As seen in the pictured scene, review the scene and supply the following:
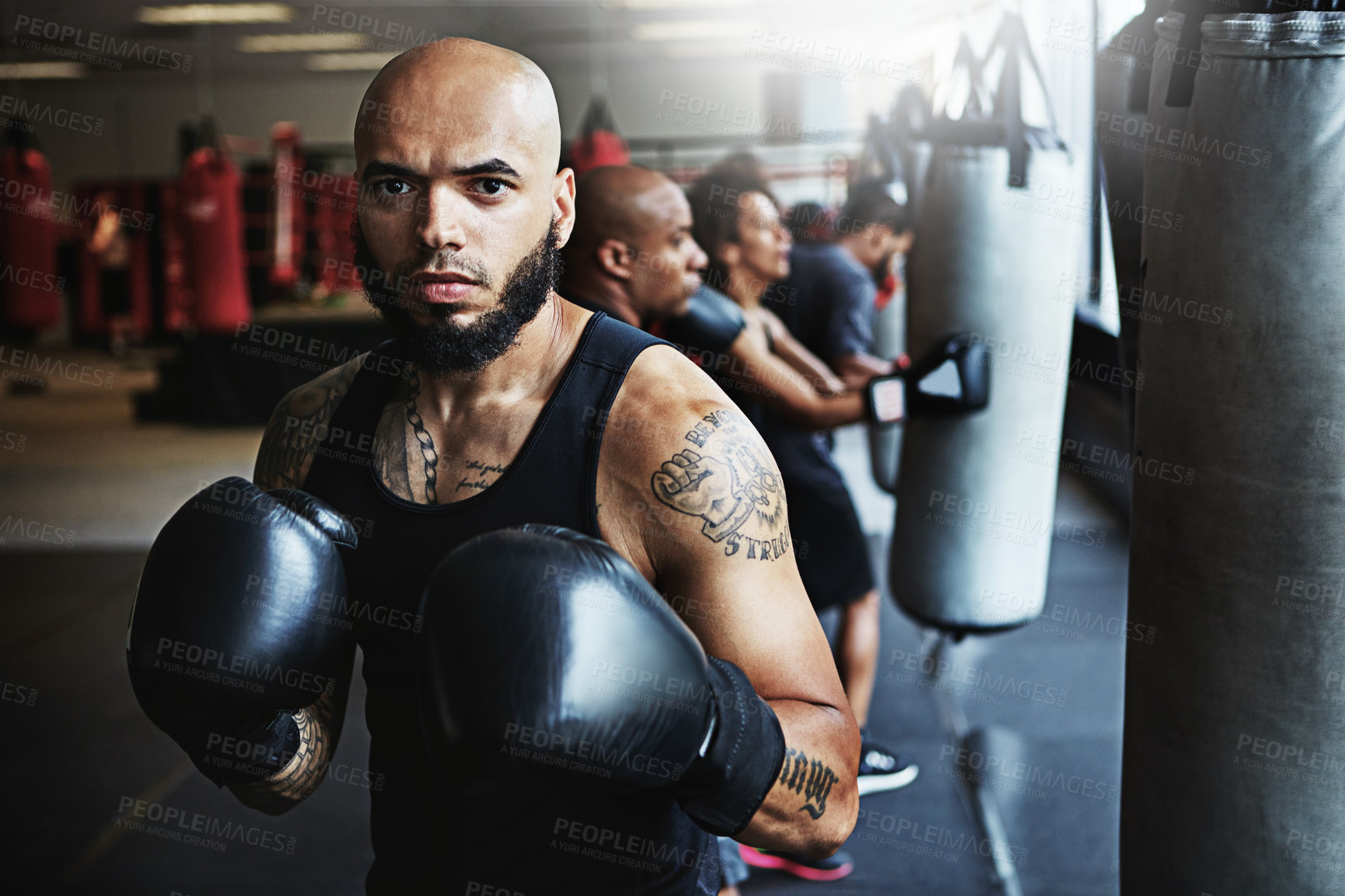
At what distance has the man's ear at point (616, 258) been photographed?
214cm

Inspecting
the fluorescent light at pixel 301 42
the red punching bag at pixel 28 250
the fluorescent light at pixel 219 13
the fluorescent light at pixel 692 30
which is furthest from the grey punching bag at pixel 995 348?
the fluorescent light at pixel 301 42

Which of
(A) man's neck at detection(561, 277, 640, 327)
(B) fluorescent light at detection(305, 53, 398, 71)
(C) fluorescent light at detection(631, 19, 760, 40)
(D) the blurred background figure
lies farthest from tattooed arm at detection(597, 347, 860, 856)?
(B) fluorescent light at detection(305, 53, 398, 71)

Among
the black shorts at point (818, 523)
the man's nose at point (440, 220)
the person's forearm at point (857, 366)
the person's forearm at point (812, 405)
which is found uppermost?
the man's nose at point (440, 220)

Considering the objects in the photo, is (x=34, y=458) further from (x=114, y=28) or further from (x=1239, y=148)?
(x=1239, y=148)

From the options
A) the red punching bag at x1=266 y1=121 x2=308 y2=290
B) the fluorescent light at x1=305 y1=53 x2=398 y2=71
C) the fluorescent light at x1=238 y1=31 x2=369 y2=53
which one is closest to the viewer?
the red punching bag at x1=266 y1=121 x2=308 y2=290

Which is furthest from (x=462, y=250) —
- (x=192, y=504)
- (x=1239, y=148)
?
(x=1239, y=148)

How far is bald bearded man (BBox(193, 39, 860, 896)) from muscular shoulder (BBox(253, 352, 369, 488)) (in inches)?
2.6

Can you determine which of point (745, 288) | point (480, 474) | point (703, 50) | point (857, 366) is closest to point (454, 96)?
point (480, 474)

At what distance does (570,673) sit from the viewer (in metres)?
0.81

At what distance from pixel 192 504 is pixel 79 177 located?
14.8m

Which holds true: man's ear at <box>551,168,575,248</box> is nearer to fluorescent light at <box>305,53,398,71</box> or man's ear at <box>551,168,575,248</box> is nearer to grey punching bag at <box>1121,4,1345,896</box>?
grey punching bag at <box>1121,4,1345,896</box>

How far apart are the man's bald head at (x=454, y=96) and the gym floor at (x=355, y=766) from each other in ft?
3.24

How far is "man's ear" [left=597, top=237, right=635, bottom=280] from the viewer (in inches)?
84.1

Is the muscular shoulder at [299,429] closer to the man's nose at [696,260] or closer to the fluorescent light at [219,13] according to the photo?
the man's nose at [696,260]
